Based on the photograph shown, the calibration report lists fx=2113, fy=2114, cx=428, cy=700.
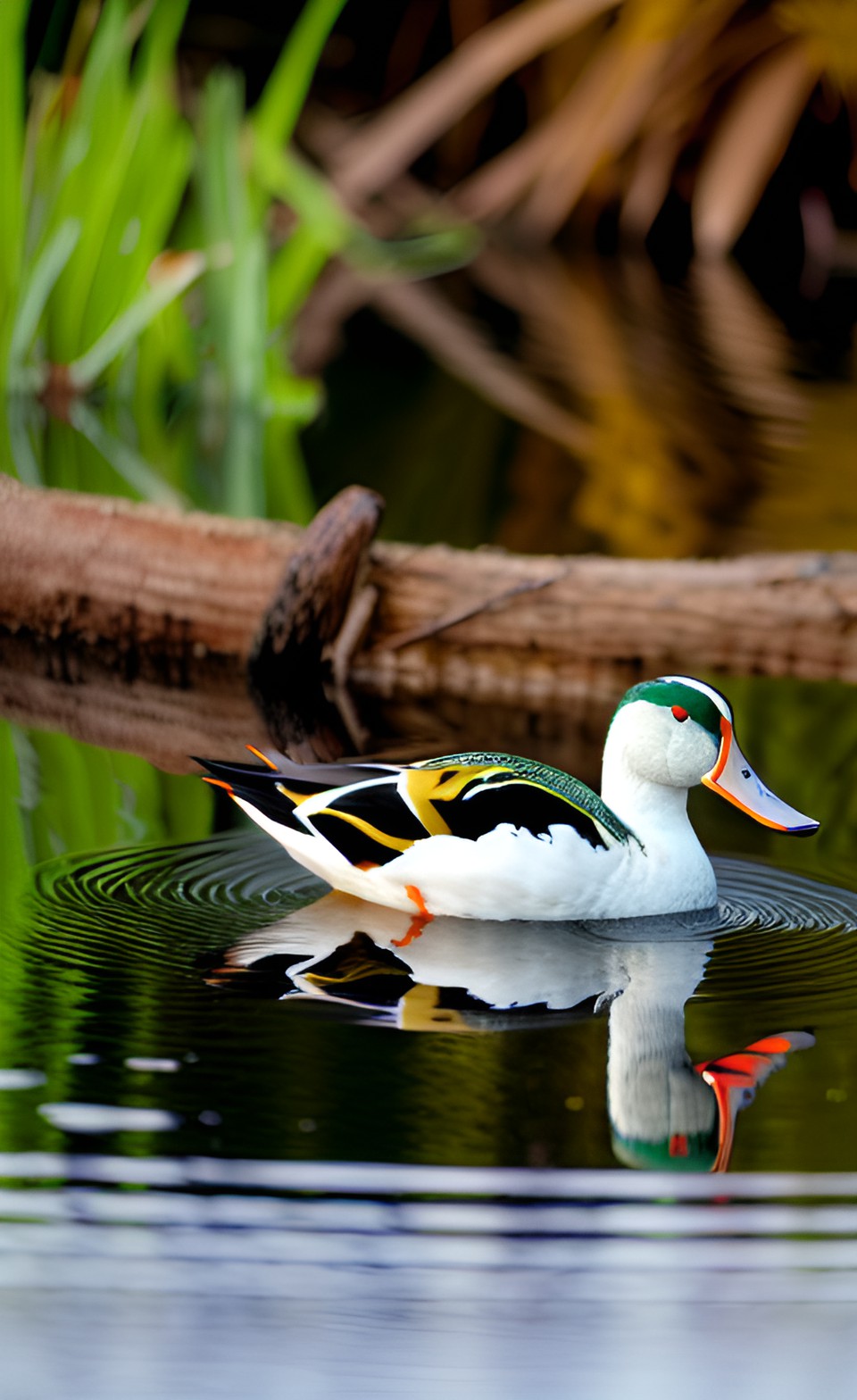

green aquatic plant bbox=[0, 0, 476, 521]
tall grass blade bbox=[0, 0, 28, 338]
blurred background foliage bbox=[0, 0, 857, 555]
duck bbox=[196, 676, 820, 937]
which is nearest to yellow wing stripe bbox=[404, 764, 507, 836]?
duck bbox=[196, 676, 820, 937]

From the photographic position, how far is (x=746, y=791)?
2.52m

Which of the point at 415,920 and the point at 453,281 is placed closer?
the point at 415,920

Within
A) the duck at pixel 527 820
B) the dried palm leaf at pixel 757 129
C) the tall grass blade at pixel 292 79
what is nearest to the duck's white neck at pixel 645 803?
the duck at pixel 527 820

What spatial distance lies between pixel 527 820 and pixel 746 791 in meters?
0.32

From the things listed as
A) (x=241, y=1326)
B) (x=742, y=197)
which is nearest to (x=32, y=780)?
(x=241, y=1326)

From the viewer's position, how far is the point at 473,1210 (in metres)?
1.75

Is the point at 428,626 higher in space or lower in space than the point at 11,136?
lower

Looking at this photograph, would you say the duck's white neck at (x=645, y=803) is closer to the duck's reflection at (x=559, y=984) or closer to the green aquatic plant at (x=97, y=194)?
the duck's reflection at (x=559, y=984)

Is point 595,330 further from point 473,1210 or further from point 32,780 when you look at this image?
point 473,1210

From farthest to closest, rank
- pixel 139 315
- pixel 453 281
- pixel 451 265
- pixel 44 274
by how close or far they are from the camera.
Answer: pixel 451 265 → pixel 453 281 → pixel 139 315 → pixel 44 274

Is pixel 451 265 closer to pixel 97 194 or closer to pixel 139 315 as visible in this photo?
pixel 139 315

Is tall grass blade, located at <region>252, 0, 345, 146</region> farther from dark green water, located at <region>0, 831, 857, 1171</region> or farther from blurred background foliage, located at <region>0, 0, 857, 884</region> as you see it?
dark green water, located at <region>0, 831, 857, 1171</region>

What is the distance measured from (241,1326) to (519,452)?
4.53 meters

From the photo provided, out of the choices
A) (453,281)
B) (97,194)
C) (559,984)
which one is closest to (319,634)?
(559,984)
